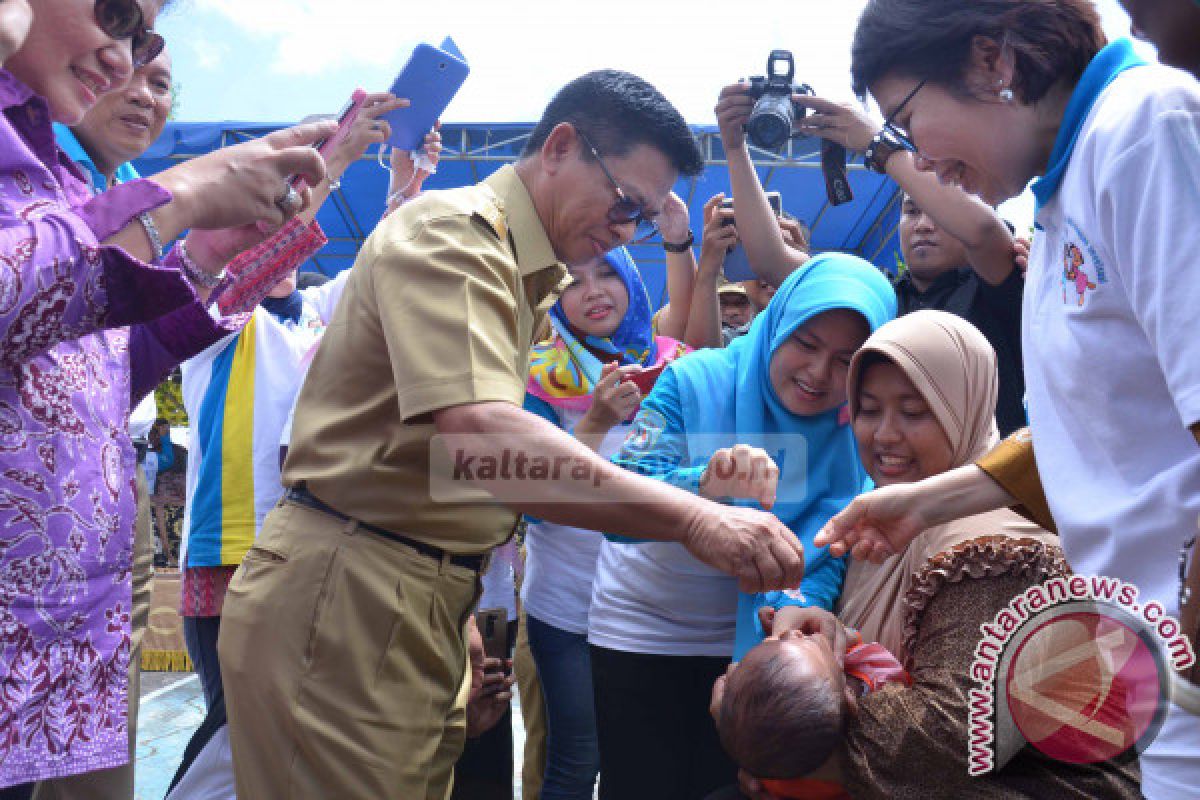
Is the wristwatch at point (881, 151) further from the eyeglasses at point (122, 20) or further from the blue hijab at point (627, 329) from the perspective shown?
the eyeglasses at point (122, 20)

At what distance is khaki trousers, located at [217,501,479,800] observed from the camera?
60.4 inches

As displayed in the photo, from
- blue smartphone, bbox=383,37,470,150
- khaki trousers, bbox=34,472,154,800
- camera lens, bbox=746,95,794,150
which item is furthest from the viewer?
camera lens, bbox=746,95,794,150

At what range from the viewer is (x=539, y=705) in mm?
3156

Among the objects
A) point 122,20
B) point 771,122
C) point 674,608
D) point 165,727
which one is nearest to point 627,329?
point 771,122

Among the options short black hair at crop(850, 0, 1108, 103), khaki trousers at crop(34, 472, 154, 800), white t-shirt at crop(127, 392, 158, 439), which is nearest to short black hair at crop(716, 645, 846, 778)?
short black hair at crop(850, 0, 1108, 103)

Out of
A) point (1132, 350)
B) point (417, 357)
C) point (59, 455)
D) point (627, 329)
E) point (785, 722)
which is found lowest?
point (785, 722)

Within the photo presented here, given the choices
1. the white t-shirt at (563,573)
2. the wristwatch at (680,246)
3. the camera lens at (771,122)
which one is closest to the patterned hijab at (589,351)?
the wristwatch at (680,246)

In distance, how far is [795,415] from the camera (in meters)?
2.22

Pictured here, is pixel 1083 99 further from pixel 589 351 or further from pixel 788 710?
pixel 589 351

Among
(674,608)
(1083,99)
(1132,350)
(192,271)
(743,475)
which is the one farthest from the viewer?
(674,608)

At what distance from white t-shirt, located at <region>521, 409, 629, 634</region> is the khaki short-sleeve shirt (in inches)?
44.8

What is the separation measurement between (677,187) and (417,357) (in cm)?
1166

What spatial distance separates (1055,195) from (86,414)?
144 centimetres

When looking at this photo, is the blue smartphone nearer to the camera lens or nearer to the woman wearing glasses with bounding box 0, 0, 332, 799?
the camera lens
